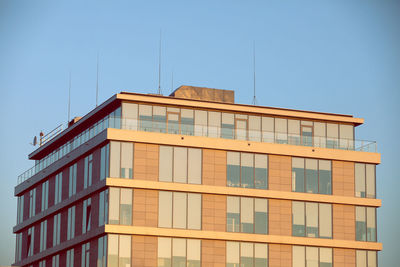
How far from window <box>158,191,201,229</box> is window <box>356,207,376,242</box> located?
16097mm

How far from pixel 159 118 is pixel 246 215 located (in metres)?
12.0

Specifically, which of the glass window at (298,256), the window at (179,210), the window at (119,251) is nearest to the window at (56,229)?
the window at (119,251)

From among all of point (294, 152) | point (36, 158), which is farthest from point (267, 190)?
point (36, 158)

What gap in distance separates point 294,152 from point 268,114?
455 cm

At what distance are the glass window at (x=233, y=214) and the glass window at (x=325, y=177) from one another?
890cm

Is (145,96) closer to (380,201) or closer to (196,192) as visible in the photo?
(196,192)

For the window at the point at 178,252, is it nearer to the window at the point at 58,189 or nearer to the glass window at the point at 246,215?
the glass window at the point at 246,215

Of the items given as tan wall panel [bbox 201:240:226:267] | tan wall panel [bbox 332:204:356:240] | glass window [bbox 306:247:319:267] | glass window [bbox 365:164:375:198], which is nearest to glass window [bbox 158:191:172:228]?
tan wall panel [bbox 201:240:226:267]

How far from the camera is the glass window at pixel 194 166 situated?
92.9 m

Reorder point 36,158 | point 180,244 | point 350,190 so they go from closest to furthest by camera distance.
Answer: point 180,244 < point 350,190 < point 36,158

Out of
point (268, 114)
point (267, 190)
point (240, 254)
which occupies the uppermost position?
point (268, 114)

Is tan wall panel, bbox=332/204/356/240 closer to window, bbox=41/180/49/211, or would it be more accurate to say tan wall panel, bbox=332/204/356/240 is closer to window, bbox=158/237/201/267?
window, bbox=158/237/201/267

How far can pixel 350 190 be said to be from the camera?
97938mm

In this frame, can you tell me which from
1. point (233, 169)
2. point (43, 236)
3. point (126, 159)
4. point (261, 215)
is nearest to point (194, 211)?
point (233, 169)
